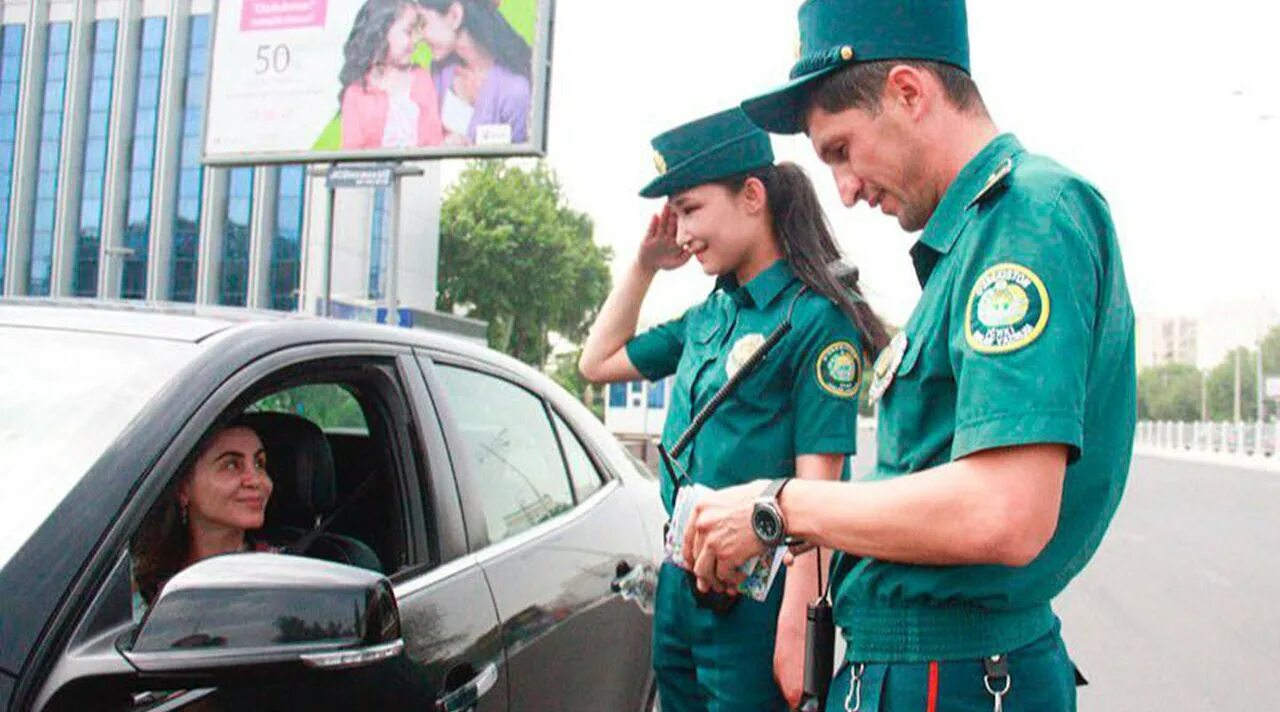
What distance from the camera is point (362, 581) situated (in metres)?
1.46

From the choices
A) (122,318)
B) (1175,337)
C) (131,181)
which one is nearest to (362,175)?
A: (122,318)

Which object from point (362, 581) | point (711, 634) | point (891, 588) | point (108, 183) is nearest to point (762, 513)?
point (891, 588)

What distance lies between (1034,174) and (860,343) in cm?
107

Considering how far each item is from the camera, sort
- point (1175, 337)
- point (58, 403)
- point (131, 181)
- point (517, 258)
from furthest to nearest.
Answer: point (1175, 337), point (131, 181), point (517, 258), point (58, 403)

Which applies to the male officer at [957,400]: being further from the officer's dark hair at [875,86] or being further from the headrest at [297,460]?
the headrest at [297,460]

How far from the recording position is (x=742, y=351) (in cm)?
254

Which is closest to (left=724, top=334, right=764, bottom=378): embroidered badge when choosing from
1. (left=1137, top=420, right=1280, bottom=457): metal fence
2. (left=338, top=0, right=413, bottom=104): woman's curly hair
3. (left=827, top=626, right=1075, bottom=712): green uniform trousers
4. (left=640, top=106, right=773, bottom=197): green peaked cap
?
(left=640, top=106, right=773, bottom=197): green peaked cap

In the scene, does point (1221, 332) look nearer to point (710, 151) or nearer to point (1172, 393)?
point (1172, 393)

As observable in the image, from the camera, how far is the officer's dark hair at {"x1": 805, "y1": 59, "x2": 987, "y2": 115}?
1.55m

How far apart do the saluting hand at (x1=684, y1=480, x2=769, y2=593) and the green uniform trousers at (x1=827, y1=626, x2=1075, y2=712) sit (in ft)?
0.77

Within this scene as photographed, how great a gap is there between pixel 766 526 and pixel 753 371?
101cm

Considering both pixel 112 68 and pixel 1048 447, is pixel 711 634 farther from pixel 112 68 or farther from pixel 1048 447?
pixel 112 68

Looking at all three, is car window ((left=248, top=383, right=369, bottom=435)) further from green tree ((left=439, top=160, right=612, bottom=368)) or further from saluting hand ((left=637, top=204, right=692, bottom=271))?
green tree ((left=439, top=160, right=612, bottom=368))

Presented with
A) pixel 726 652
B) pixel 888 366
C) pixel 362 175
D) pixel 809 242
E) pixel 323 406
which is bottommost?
pixel 726 652
